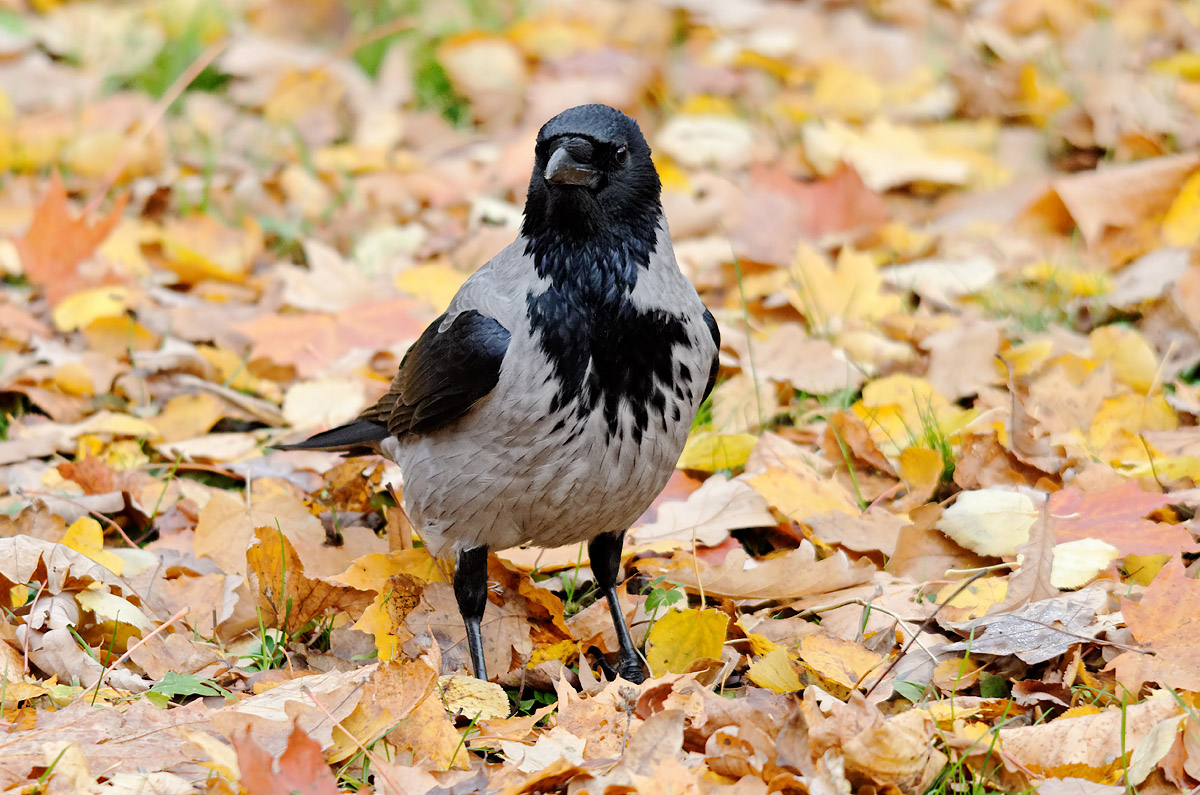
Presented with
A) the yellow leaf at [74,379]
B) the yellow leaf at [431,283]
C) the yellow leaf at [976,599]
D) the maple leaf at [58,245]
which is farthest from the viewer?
the yellow leaf at [431,283]

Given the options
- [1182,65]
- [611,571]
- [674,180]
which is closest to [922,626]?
[611,571]

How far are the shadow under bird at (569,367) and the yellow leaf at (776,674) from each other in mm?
472

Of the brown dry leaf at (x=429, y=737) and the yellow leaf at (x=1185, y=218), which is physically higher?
the yellow leaf at (x=1185, y=218)

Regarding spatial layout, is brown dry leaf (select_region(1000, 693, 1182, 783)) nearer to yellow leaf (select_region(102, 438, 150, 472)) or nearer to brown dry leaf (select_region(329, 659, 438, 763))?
brown dry leaf (select_region(329, 659, 438, 763))

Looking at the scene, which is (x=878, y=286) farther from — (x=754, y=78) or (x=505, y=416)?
(x=754, y=78)

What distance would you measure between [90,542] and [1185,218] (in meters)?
4.14

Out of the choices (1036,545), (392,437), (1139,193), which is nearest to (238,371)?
(392,437)

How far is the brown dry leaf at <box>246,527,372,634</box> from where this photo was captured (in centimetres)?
336

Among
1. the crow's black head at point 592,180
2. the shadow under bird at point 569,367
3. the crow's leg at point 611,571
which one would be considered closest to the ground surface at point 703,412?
the crow's leg at point 611,571

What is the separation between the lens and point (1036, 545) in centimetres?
318

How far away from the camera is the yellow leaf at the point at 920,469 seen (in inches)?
149

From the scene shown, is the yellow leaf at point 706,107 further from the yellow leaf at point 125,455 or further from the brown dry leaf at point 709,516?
the yellow leaf at point 125,455

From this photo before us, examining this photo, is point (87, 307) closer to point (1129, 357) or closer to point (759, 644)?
point (759, 644)

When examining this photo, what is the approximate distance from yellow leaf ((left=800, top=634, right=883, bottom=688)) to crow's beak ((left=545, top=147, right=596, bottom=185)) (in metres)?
1.21
